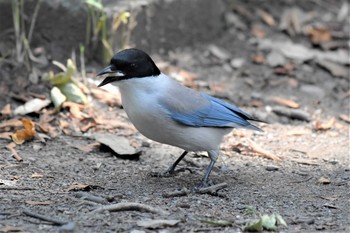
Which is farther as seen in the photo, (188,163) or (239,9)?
(239,9)

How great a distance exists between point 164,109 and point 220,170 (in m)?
1.00

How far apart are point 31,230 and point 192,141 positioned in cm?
166

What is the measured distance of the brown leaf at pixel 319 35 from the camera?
9.26 meters

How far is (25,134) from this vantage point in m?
6.12

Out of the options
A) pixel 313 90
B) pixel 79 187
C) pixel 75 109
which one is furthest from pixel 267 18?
pixel 79 187

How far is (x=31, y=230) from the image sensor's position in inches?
165

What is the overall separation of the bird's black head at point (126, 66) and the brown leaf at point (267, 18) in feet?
15.0

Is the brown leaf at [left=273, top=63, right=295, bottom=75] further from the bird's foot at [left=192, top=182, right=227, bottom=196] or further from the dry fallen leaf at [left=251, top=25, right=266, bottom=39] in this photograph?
the bird's foot at [left=192, top=182, right=227, bottom=196]

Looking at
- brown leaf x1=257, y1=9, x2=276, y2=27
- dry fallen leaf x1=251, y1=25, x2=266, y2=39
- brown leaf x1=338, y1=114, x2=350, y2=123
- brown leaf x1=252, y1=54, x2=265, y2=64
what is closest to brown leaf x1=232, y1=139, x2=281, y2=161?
brown leaf x1=338, y1=114, x2=350, y2=123

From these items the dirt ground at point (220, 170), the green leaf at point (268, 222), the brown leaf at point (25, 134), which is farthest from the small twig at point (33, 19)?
the green leaf at point (268, 222)

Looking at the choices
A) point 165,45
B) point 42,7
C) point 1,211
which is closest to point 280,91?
point 165,45

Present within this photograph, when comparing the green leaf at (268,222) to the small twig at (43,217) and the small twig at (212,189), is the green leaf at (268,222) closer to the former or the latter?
the small twig at (212,189)

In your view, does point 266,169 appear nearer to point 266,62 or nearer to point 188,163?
point 188,163

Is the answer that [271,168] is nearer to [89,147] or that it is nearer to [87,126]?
[89,147]
